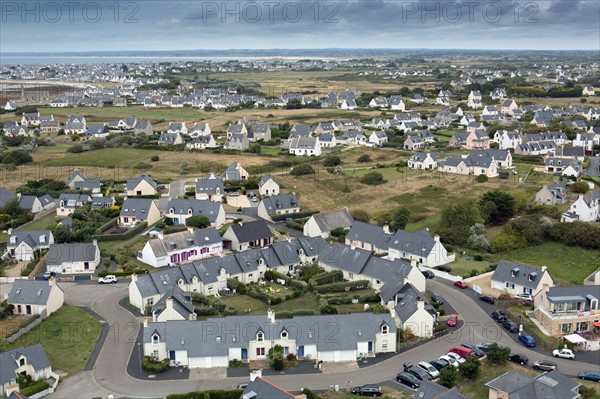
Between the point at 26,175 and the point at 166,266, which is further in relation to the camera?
the point at 26,175

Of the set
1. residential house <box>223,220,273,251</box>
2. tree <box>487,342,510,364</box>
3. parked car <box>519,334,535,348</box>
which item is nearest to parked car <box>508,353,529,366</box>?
tree <box>487,342,510,364</box>

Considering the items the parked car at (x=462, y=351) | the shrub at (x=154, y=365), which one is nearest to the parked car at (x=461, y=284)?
the parked car at (x=462, y=351)

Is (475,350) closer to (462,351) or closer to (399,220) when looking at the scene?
(462,351)

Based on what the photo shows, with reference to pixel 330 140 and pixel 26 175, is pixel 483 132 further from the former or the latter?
pixel 26 175

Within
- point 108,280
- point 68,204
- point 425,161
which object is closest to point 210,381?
point 108,280

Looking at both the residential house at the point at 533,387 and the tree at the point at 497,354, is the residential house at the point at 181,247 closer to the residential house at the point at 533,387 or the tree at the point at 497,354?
the tree at the point at 497,354

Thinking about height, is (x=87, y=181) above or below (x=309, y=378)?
above

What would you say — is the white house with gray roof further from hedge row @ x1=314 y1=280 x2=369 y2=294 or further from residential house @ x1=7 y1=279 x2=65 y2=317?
residential house @ x1=7 y1=279 x2=65 y2=317

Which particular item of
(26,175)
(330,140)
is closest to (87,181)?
(26,175)
